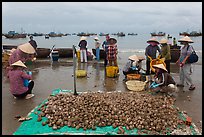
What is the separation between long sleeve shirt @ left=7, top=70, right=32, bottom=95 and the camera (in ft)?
17.0

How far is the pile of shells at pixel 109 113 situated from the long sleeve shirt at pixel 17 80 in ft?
3.89

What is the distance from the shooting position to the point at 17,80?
→ 5188 millimetres

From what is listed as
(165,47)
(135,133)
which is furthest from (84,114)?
(165,47)

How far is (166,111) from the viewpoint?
4113 millimetres

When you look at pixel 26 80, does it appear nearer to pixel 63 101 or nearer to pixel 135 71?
pixel 63 101

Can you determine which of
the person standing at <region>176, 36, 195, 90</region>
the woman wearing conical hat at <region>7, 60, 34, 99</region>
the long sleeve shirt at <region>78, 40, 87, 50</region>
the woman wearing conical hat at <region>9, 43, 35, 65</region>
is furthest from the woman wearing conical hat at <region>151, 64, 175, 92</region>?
the long sleeve shirt at <region>78, 40, 87, 50</region>

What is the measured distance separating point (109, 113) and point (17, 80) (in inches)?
101

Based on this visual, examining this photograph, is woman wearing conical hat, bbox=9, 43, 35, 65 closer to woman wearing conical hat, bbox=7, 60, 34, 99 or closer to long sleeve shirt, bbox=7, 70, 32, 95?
woman wearing conical hat, bbox=7, 60, 34, 99

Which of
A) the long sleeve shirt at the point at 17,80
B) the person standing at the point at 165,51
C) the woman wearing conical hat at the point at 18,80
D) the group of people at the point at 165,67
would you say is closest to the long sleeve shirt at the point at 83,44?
Result: the group of people at the point at 165,67

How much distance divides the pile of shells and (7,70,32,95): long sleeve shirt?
3.89ft

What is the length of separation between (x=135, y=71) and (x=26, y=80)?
12.3 feet

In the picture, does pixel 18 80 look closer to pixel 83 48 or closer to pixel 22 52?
pixel 22 52

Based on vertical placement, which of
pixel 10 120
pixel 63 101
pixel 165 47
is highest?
pixel 165 47

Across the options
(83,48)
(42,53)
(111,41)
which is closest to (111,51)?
(111,41)
